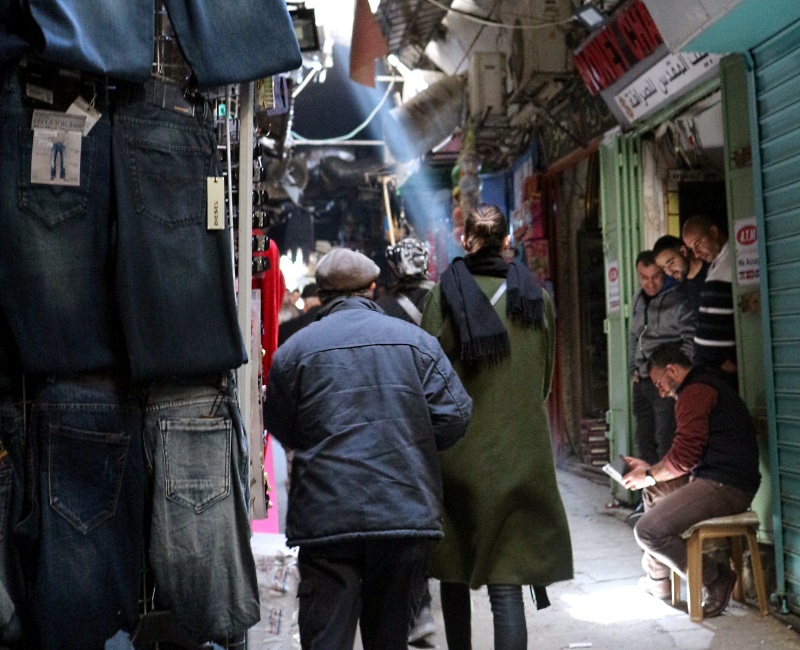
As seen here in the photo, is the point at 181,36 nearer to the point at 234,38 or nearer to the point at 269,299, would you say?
the point at 234,38

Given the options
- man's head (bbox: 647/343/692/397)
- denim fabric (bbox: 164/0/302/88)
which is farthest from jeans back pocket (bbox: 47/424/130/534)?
man's head (bbox: 647/343/692/397)

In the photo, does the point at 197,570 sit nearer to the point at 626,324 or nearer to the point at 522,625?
the point at 522,625

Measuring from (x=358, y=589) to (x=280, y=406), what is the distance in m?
0.74

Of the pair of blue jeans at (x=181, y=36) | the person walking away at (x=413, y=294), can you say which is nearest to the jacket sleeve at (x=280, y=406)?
the pair of blue jeans at (x=181, y=36)

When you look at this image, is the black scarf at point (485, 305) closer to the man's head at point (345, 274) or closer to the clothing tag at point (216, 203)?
the man's head at point (345, 274)

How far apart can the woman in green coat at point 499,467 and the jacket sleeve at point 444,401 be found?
408mm

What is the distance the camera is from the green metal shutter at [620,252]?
7996 mm

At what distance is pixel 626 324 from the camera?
8188 mm

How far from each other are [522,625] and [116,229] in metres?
2.36

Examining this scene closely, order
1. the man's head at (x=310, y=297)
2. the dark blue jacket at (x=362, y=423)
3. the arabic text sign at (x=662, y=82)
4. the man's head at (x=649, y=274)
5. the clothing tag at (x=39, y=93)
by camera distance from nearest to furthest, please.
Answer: the clothing tag at (x=39, y=93)
the dark blue jacket at (x=362, y=423)
the arabic text sign at (x=662, y=82)
the man's head at (x=649, y=274)
the man's head at (x=310, y=297)

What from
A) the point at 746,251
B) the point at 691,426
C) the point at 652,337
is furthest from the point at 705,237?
the point at 691,426

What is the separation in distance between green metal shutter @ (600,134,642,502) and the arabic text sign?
15.7 inches

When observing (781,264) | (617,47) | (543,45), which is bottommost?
(781,264)

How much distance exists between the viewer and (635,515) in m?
6.43
